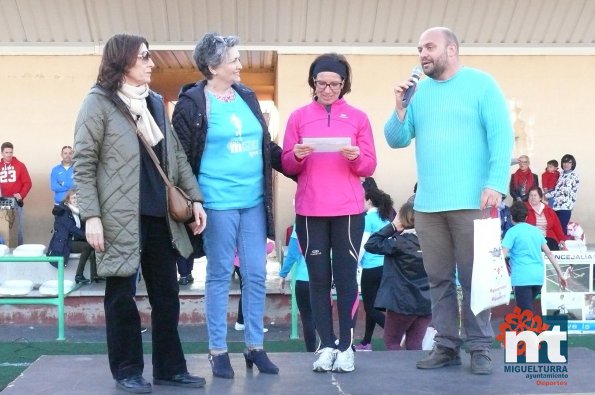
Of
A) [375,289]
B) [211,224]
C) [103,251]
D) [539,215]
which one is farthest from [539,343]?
[539,215]

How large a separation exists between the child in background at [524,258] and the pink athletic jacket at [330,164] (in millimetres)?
4494

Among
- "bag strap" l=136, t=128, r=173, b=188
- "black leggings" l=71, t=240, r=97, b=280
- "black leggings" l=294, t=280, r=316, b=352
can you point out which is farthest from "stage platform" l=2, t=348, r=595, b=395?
"black leggings" l=71, t=240, r=97, b=280

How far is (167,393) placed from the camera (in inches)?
189

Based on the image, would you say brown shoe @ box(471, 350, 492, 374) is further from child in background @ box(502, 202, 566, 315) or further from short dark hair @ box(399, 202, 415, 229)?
child in background @ box(502, 202, 566, 315)

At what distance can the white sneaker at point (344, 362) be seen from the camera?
5254 mm

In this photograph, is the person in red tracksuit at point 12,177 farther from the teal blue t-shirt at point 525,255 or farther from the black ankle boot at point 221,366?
the black ankle boot at point 221,366

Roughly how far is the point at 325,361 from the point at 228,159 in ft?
4.41

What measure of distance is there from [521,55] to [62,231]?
303 inches

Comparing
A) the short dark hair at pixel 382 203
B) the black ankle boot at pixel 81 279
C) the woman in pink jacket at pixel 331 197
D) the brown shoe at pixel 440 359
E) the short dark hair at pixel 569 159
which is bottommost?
the black ankle boot at pixel 81 279

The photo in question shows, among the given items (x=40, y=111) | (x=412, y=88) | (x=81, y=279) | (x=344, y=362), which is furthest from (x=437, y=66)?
(x=40, y=111)

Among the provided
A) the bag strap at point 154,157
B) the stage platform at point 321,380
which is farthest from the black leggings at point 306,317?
the bag strap at point 154,157

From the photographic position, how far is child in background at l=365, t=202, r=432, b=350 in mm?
7355

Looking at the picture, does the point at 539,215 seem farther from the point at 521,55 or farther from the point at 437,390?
the point at 437,390

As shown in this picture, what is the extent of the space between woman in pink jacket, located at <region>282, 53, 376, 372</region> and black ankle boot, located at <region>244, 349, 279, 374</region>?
273 millimetres
